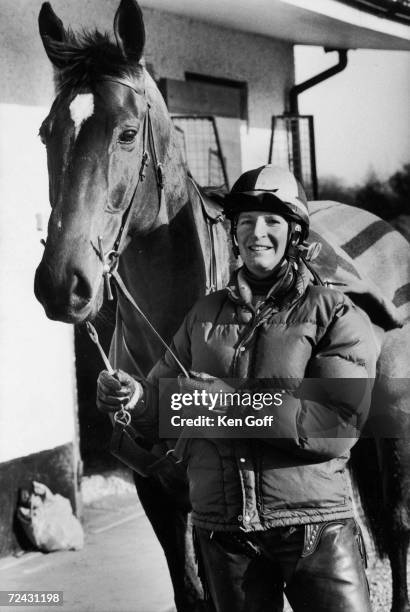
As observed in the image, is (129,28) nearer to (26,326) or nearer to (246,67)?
(246,67)

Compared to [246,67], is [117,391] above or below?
below

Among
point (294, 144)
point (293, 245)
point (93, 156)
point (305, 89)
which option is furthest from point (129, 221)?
point (305, 89)

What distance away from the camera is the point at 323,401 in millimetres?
1771

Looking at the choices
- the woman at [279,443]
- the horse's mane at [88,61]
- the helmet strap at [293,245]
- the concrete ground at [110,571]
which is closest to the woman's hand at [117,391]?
the woman at [279,443]

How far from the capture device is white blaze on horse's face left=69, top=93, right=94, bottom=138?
216 cm

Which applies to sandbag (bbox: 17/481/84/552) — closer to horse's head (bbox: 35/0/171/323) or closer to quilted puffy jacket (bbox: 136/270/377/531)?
horse's head (bbox: 35/0/171/323)

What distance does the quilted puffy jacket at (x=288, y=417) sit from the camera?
1.77m

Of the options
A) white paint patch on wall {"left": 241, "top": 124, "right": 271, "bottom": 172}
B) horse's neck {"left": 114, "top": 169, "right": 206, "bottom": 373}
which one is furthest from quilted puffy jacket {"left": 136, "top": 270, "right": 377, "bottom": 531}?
white paint patch on wall {"left": 241, "top": 124, "right": 271, "bottom": 172}

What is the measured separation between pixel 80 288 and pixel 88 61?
61 cm

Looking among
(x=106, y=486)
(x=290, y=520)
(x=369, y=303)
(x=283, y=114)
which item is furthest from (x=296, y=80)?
(x=106, y=486)

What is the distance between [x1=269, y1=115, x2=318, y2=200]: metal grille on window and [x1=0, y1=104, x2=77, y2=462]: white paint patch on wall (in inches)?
33.3

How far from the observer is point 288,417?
1747 millimetres

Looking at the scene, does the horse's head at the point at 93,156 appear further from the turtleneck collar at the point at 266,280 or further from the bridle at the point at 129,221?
the turtleneck collar at the point at 266,280

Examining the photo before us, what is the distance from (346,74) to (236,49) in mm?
397
